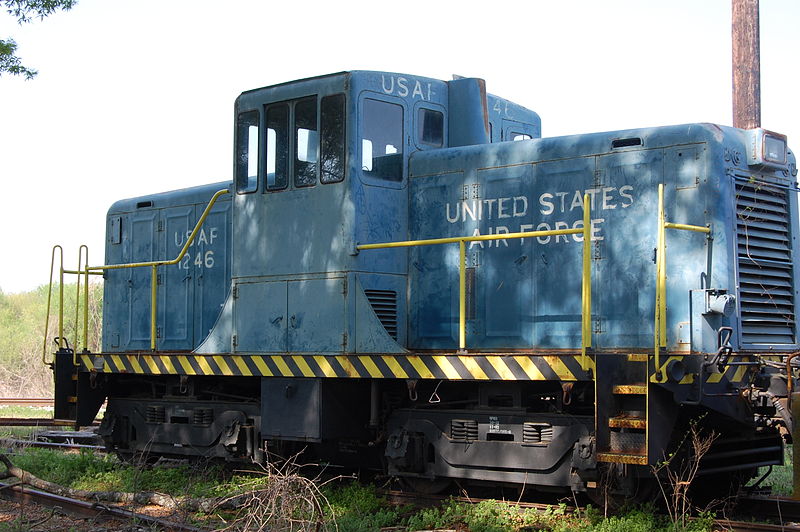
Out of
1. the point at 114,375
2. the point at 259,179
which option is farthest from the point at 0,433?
the point at 259,179

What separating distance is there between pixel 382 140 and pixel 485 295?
1837 mm

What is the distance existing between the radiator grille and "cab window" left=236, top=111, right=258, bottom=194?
187 inches

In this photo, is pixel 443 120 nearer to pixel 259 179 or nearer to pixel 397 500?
pixel 259 179

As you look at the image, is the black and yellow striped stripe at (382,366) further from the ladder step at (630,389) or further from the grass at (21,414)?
the grass at (21,414)

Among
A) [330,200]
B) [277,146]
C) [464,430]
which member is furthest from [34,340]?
[464,430]

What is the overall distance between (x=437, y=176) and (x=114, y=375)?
17.1ft

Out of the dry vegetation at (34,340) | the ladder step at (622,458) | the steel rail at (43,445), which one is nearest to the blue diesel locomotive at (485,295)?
the ladder step at (622,458)

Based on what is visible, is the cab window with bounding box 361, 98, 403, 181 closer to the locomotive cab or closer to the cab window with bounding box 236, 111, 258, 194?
the locomotive cab

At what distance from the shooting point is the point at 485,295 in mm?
8766

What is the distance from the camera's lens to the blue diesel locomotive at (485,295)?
24.2ft

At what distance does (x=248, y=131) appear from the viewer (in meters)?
9.49

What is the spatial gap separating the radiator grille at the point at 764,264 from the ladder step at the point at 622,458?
1731 mm

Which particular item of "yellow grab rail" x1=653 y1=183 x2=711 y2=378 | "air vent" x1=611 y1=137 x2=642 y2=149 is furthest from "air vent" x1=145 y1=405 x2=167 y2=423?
"yellow grab rail" x1=653 y1=183 x2=711 y2=378

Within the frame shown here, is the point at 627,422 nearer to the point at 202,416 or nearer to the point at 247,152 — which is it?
the point at 247,152
